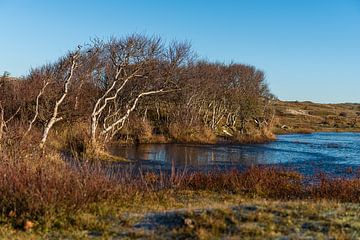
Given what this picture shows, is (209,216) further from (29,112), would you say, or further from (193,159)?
(29,112)

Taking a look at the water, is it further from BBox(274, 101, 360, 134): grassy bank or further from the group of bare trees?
BBox(274, 101, 360, 134): grassy bank

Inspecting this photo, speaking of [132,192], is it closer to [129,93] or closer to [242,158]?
[242,158]

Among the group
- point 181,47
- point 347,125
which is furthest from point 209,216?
point 347,125

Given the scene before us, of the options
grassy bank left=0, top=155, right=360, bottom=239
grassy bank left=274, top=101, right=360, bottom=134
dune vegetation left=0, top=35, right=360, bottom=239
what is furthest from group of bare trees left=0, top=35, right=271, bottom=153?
grassy bank left=274, top=101, right=360, bottom=134

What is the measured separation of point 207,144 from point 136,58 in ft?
48.9

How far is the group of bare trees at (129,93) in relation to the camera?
30856mm

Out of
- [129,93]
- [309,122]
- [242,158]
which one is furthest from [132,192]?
[309,122]

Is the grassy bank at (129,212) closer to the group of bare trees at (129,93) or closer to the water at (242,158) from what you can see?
the group of bare trees at (129,93)

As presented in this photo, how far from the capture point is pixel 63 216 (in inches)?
417

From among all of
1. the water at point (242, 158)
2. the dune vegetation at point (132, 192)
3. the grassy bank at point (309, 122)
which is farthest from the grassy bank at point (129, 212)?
the grassy bank at point (309, 122)

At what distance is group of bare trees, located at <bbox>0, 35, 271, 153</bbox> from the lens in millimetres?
30856

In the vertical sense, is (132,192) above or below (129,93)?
below

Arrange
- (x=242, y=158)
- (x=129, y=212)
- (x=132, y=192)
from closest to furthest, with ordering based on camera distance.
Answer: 1. (x=129, y=212)
2. (x=132, y=192)
3. (x=242, y=158)

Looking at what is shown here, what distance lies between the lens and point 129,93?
42625mm
